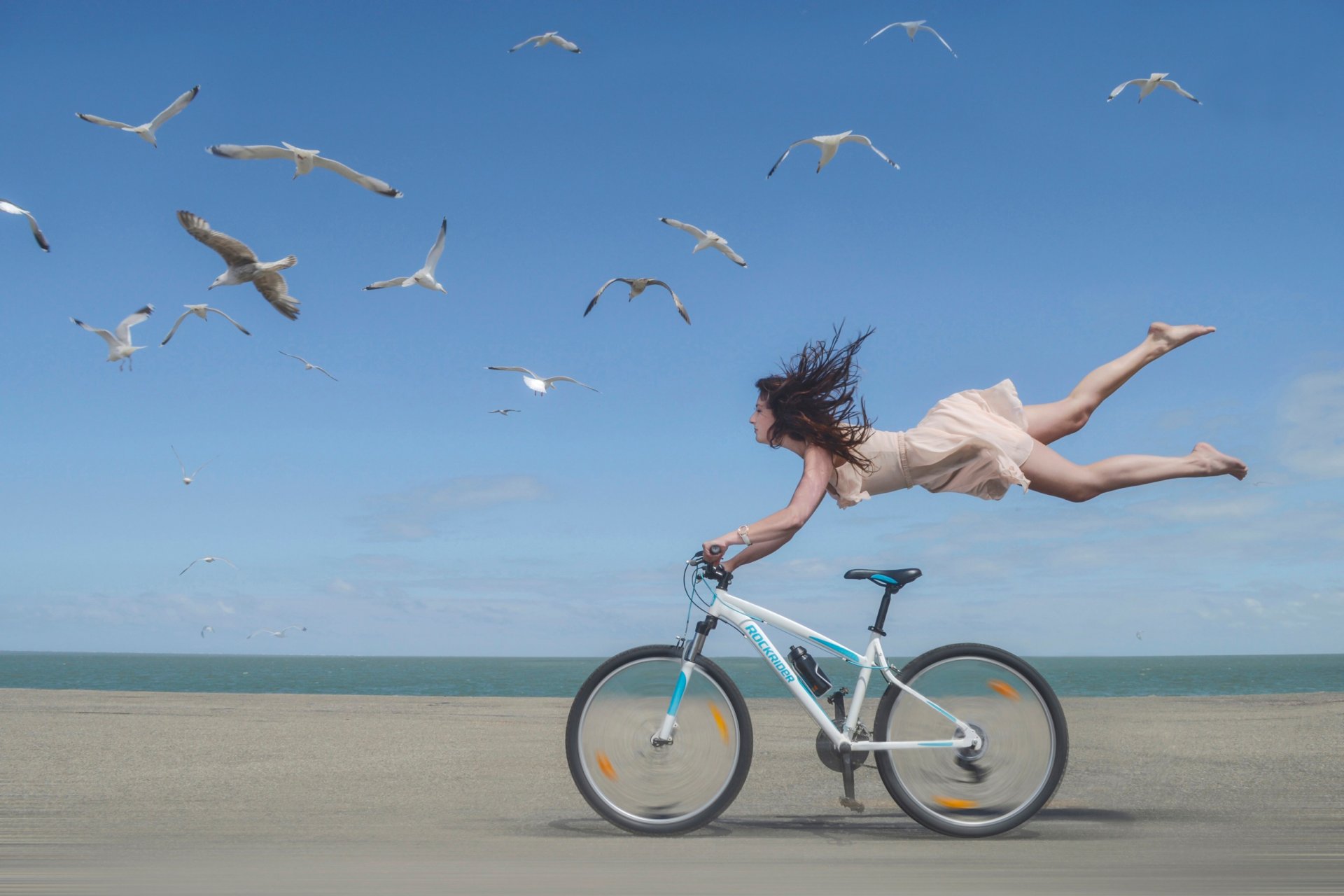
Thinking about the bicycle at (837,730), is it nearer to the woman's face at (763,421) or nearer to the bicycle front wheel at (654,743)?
the bicycle front wheel at (654,743)

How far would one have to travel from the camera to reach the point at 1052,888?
10.4ft

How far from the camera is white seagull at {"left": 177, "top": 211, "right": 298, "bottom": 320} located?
374 inches

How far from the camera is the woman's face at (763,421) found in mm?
4844

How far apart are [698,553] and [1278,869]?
2334 millimetres

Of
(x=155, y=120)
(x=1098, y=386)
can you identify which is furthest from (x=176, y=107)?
(x=1098, y=386)

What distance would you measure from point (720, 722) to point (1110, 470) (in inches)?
91.0

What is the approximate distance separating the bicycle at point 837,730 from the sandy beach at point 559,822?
5.7 inches

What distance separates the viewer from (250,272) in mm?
9594

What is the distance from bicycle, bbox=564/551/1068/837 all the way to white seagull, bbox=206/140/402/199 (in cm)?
545

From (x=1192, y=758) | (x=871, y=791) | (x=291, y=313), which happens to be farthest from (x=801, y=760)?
(x=291, y=313)

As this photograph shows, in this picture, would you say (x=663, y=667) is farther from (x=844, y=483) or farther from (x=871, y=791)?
(x=871, y=791)

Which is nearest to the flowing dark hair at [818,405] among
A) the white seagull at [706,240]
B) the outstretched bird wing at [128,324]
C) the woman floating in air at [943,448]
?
the woman floating in air at [943,448]

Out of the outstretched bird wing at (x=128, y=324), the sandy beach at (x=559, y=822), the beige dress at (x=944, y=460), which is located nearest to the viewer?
the sandy beach at (x=559, y=822)

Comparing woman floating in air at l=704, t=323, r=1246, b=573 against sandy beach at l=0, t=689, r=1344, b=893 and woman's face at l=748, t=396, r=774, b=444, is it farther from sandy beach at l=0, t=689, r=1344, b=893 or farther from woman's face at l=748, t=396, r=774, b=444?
sandy beach at l=0, t=689, r=1344, b=893
